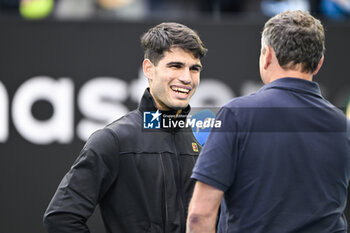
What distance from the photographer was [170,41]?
3039 mm

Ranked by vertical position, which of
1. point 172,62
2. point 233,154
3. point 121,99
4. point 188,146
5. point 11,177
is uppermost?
point 172,62

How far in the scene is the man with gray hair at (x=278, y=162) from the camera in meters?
2.27

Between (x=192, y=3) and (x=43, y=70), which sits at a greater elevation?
(x=192, y=3)

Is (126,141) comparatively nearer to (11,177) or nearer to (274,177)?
(274,177)

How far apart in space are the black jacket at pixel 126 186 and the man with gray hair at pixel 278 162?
0.50 metres

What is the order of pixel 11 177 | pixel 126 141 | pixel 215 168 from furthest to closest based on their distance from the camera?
pixel 11 177, pixel 126 141, pixel 215 168

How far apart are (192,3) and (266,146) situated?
13.9 ft

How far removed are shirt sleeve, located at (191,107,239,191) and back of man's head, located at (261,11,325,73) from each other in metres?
0.36

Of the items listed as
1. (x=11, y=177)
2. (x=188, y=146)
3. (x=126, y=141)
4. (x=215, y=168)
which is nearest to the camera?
(x=215, y=168)

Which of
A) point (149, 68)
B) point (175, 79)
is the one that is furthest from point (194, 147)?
point (149, 68)

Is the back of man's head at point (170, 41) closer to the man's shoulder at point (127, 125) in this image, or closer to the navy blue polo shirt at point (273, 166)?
the man's shoulder at point (127, 125)

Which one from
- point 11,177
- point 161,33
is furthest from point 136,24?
point 161,33

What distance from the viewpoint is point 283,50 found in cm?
238

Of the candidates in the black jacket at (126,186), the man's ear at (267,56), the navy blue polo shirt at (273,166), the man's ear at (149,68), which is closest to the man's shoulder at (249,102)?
the navy blue polo shirt at (273,166)
